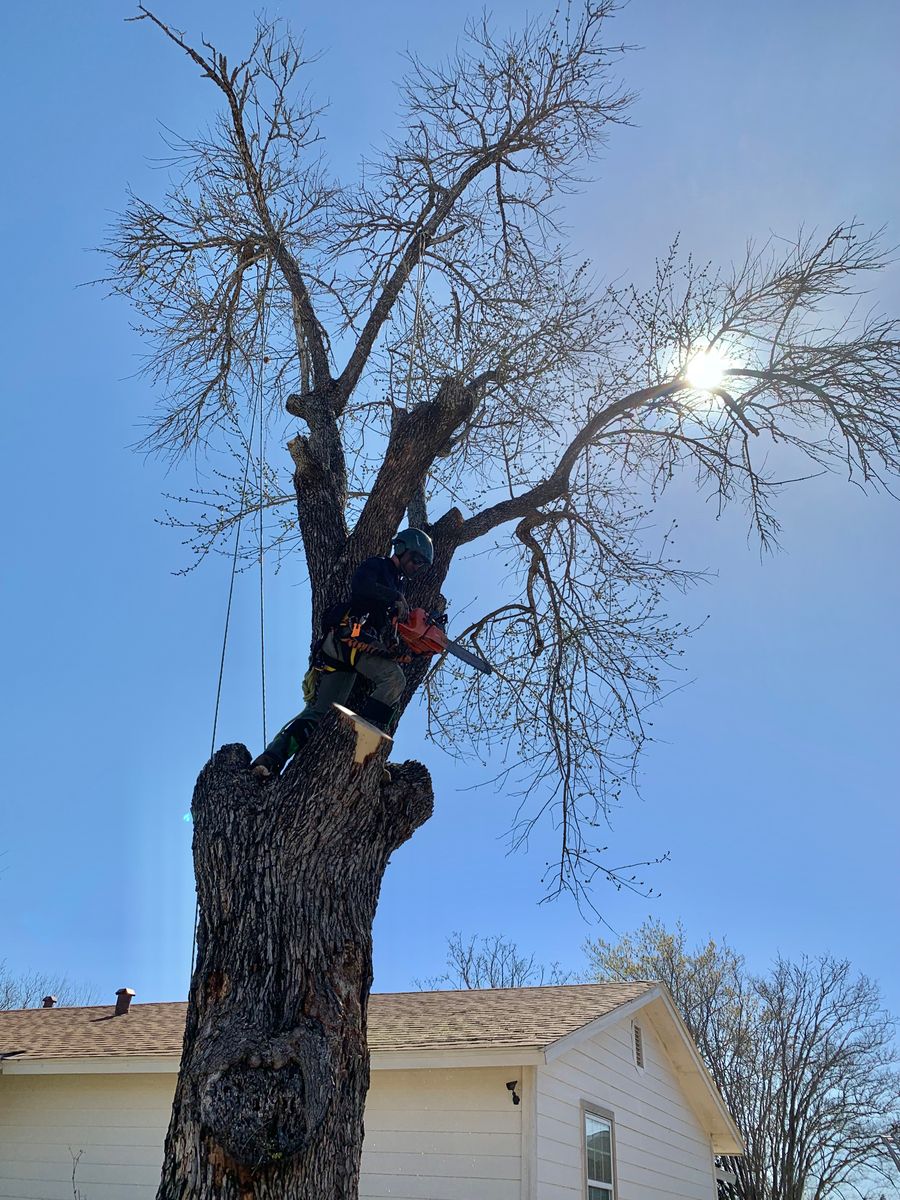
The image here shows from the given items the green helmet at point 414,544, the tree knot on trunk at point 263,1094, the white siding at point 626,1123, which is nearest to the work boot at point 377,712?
the green helmet at point 414,544

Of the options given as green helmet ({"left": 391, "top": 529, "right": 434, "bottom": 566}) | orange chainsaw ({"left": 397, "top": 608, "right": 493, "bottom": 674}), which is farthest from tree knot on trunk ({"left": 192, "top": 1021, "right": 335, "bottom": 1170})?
green helmet ({"left": 391, "top": 529, "right": 434, "bottom": 566})

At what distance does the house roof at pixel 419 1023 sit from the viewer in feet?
29.4

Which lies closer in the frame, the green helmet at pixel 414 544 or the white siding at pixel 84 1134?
the green helmet at pixel 414 544

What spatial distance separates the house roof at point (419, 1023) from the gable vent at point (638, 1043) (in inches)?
20.9

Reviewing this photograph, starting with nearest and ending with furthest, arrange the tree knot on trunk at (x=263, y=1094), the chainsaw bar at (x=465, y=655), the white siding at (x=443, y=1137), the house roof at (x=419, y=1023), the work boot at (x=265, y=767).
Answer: the tree knot on trunk at (x=263, y=1094) → the work boot at (x=265, y=767) → the chainsaw bar at (x=465, y=655) → the white siding at (x=443, y=1137) → the house roof at (x=419, y=1023)

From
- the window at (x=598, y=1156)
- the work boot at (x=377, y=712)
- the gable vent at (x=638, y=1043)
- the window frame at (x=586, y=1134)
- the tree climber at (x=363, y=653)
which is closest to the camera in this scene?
the tree climber at (x=363, y=653)

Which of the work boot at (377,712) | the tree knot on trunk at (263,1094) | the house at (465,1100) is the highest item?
the work boot at (377,712)

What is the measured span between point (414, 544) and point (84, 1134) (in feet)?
28.6

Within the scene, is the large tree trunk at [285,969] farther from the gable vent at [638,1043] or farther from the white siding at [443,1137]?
the gable vent at [638,1043]

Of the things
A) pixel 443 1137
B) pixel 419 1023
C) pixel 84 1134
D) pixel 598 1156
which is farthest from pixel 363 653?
pixel 84 1134

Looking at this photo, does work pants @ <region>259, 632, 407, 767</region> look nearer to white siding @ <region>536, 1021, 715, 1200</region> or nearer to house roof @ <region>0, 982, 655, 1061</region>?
house roof @ <region>0, 982, 655, 1061</region>

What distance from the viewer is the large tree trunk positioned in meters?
3.75

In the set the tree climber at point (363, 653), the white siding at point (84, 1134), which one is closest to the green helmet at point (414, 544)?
the tree climber at point (363, 653)

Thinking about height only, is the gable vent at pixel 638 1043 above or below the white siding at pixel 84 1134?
above
